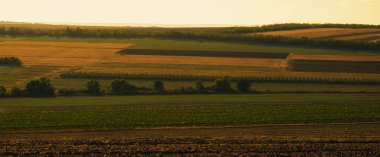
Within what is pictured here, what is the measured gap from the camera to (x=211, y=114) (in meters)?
51.0

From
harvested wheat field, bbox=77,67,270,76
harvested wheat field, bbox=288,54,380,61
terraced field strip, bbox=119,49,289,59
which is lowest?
harvested wheat field, bbox=77,67,270,76

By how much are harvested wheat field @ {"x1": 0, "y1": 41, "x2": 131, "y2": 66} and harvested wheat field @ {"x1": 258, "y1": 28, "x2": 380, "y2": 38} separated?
2410 cm

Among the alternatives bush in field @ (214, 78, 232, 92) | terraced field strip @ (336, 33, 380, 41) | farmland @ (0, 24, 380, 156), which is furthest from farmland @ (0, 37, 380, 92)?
terraced field strip @ (336, 33, 380, 41)

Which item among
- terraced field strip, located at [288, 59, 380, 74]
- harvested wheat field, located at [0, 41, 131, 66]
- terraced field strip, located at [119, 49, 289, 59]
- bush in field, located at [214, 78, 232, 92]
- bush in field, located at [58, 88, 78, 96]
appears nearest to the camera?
bush in field, located at [58, 88, 78, 96]

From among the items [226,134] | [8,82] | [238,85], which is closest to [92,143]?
[226,134]

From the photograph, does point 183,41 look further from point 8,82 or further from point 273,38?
point 8,82

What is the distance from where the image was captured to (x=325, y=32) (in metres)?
117

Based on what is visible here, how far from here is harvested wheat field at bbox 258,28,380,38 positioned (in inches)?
4392

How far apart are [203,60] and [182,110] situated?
36.9 meters

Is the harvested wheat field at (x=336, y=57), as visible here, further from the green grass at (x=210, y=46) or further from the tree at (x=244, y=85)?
the tree at (x=244, y=85)

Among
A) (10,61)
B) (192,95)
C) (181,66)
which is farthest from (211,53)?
(192,95)

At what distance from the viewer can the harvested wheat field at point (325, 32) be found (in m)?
112

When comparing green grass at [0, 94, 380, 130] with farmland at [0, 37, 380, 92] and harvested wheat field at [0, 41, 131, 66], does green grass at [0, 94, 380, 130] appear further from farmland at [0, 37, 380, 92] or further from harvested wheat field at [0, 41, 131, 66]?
harvested wheat field at [0, 41, 131, 66]

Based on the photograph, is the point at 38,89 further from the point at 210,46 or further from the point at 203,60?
the point at 210,46
